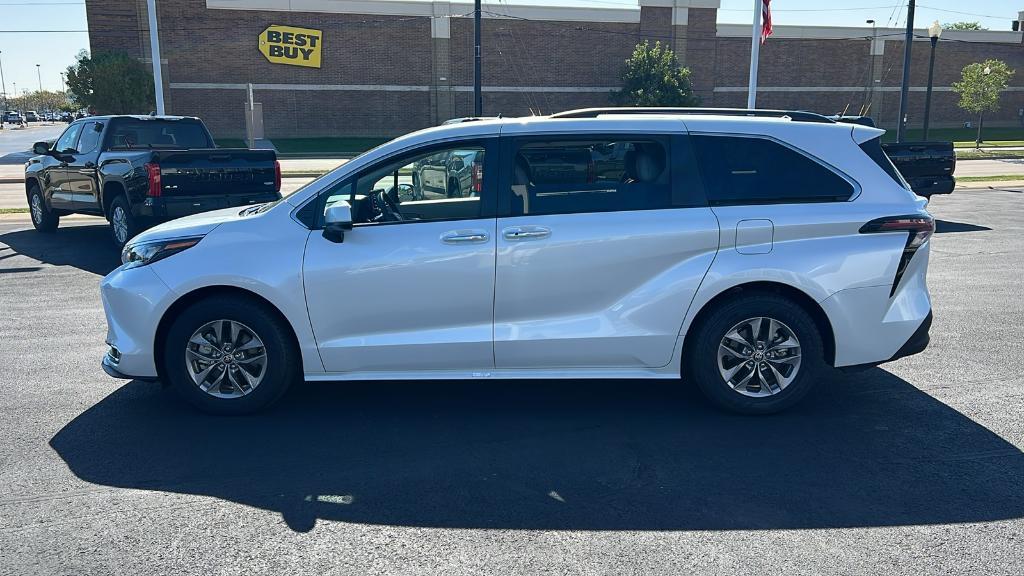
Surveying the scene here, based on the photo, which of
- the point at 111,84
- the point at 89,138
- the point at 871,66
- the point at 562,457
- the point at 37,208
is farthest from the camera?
the point at 871,66

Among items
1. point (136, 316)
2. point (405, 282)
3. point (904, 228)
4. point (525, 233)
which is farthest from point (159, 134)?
point (904, 228)

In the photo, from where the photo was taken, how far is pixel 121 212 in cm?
1209

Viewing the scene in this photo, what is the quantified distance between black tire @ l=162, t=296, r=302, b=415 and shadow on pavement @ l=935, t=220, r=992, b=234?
12.0 metres

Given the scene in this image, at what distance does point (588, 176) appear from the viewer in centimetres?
531

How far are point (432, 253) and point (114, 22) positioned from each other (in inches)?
1894

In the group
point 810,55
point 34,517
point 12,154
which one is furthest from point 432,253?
point 810,55

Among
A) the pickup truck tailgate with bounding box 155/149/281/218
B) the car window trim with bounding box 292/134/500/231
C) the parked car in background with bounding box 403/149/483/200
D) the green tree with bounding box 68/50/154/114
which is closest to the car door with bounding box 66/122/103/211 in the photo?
the pickup truck tailgate with bounding box 155/149/281/218

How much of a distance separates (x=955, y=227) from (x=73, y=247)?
14.3m

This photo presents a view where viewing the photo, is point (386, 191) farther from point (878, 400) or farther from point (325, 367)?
point (878, 400)

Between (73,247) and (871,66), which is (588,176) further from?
(871,66)

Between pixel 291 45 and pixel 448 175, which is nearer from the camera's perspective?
pixel 448 175

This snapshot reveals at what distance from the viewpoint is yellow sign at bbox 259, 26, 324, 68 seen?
47500 millimetres

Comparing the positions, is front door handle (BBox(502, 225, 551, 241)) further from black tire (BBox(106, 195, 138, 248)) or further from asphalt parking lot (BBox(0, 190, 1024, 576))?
black tire (BBox(106, 195, 138, 248))

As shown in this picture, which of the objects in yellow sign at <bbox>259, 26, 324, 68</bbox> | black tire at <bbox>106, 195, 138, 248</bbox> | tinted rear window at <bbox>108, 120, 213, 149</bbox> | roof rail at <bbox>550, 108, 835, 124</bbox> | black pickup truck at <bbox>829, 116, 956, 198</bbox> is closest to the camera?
roof rail at <bbox>550, 108, 835, 124</bbox>
